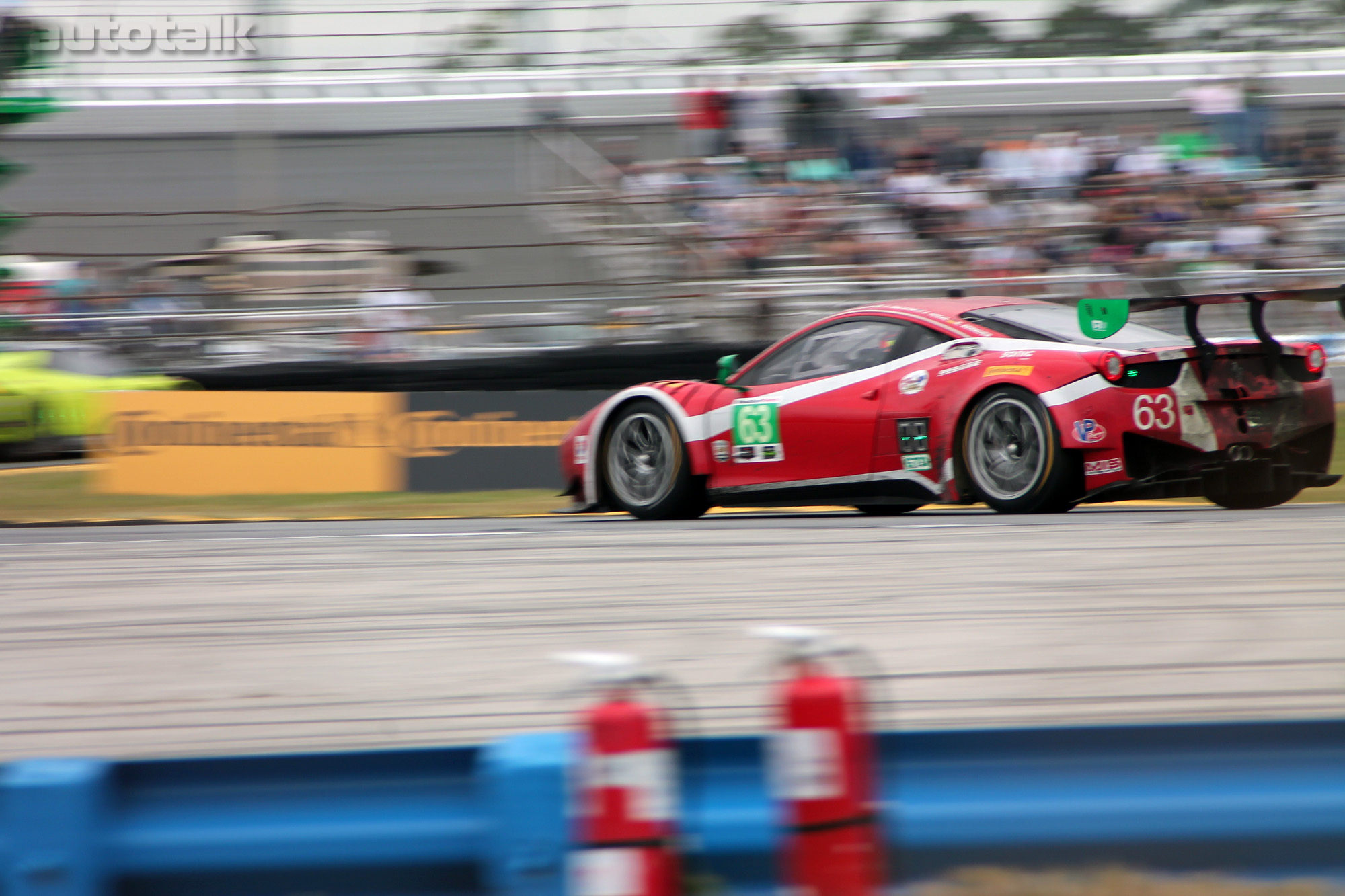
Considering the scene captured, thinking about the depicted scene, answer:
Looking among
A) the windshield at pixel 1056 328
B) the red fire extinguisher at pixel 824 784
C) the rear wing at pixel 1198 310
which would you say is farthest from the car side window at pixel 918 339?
the red fire extinguisher at pixel 824 784

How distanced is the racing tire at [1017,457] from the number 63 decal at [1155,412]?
0.31 m

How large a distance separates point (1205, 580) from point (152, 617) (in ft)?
10.3

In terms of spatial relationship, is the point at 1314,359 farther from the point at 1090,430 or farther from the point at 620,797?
the point at 620,797

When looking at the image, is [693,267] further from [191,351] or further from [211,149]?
[211,149]

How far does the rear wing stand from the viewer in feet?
18.5

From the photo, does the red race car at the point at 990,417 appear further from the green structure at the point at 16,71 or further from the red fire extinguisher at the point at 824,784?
the green structure at the point at 16,71

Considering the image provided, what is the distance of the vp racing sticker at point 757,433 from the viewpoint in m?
7.05

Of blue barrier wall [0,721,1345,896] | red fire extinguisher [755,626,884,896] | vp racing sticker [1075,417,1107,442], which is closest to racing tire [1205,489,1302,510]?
vp racing sticker [1075,417,1107,442]

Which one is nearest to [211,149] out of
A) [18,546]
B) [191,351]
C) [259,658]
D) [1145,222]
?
[191,351]

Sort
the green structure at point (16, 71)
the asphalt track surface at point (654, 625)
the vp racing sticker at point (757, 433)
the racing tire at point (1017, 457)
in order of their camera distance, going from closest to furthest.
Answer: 1. the asphalt track surface at point (654, 625)
2. the racing tire at point (1017, 457)
3. the vp racing sticker at point (757, 433)
4. the green structure at point (16, 71)

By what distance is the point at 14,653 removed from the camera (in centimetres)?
384

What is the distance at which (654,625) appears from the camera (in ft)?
12.8

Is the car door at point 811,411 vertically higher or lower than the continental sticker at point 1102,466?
higher

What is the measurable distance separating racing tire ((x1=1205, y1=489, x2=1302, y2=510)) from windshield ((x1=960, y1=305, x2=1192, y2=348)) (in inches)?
33.1
